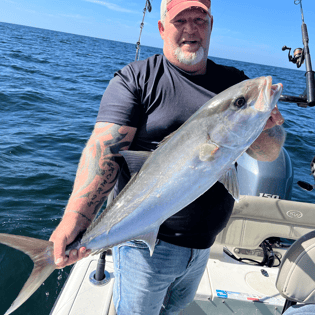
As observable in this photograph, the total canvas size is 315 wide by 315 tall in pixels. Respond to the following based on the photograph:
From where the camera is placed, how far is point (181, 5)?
6.88 ft

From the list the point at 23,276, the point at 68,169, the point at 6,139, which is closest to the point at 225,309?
the point at 23,276

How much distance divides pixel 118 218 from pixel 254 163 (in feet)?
12.3

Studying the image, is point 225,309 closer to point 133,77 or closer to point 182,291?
point 182,291

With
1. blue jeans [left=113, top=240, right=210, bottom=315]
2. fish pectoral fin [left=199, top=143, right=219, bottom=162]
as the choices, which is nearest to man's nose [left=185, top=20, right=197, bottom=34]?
fish pectoral fin [left=199, top=143, right=219, bottom=162]

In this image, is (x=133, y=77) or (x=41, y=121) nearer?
(x=133, y=77)

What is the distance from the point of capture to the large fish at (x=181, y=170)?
1635mm

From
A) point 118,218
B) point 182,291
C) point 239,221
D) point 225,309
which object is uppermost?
point 118,218

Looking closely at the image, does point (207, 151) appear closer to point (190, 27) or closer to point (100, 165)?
point (100, 165)

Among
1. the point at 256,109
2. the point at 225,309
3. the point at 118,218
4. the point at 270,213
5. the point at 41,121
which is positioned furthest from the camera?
the point at 41,121

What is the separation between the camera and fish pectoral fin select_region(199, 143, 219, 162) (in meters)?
1.65

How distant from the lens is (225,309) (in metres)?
3.15

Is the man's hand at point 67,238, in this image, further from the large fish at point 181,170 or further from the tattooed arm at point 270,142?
the tattooed arm at point 270,142

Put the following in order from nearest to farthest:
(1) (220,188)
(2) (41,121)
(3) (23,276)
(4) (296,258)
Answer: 1. (1) (220,188)
2. (4) (296,258)
3. (3) (23,276)
4. (2) (41,121)

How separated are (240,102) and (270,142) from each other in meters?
0.74
